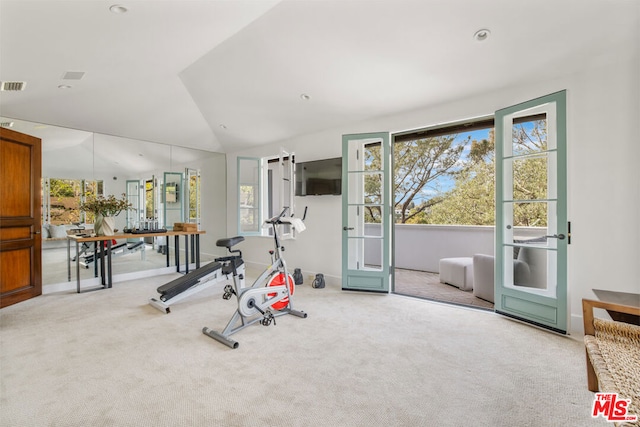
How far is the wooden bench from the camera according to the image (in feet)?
4.10

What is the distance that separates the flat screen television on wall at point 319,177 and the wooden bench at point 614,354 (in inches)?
130

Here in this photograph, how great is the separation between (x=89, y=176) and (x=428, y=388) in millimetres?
5624

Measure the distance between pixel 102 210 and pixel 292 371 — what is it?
4.31 m

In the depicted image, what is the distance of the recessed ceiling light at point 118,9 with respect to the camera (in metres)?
2.26

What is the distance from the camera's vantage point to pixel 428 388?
196cm

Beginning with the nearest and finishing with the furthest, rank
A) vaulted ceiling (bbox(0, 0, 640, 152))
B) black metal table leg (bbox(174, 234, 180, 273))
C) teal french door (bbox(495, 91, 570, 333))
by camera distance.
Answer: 1. vaulted ceiling (bbox(0, 0, 640, 152))
2. teal french door (bbox(495, 91, 570, 333))
3. black metal table leg (bbox(174, 234, 180, 273))

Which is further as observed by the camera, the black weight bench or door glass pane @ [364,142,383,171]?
door glass pane @ [364,142,383,171]

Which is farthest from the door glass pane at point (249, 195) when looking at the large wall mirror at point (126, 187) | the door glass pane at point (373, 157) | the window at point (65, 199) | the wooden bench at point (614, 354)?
the wooden bench at point (614, 354)

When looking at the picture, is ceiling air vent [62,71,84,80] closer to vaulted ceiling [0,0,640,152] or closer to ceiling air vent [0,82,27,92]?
vaulted ceiling [0,0,640,152]

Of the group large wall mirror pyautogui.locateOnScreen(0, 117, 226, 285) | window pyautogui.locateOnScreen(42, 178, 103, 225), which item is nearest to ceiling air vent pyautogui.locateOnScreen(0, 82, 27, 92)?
large wall mirror pyautogui.locateOnScreen(0, 117, 226, 285)

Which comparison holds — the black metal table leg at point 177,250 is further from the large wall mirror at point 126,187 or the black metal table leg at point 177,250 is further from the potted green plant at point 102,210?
the potted green plant at point 102,210

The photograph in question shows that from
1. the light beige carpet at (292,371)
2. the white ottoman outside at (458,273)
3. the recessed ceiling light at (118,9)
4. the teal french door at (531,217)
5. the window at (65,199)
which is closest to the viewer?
the light beige carpet at (292,371)

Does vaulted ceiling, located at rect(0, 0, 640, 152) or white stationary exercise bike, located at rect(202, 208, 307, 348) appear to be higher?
vaulted ceiling, located at rect(0, 0, 640, 152)

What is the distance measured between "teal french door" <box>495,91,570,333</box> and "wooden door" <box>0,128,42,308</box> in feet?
19.8
